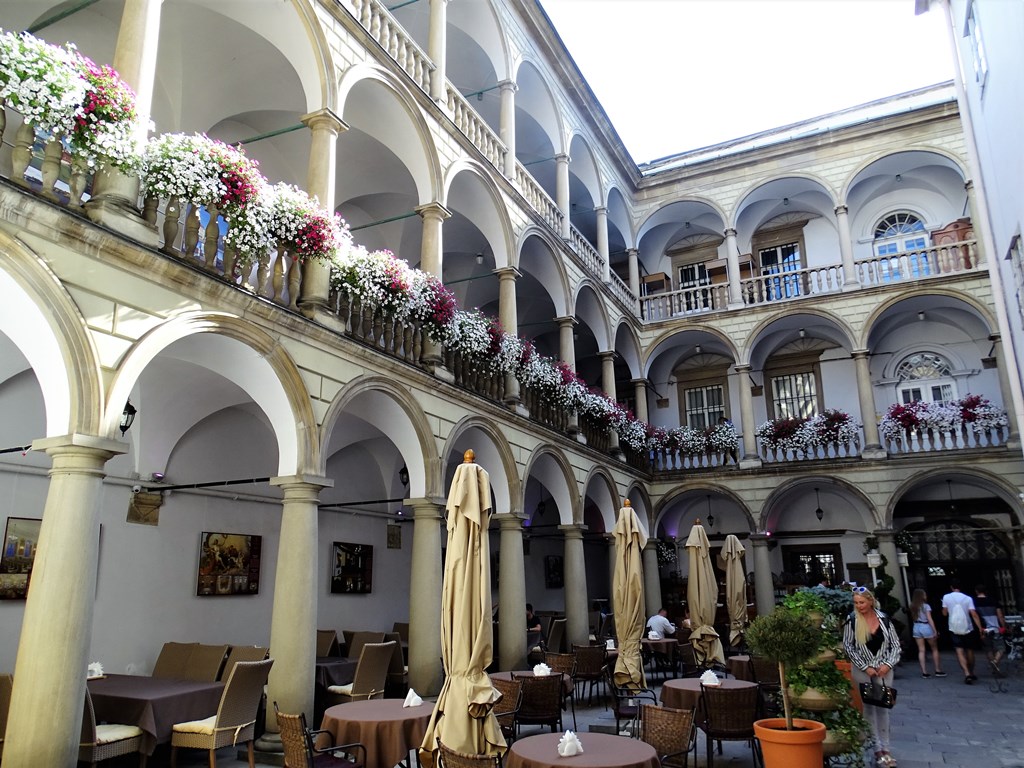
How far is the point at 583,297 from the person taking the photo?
1872cm

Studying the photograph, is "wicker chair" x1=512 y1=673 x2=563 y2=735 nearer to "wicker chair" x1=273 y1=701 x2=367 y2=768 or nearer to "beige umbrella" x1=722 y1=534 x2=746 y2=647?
"wicker chair" x1=273 y1=701 x2=367 y2=768

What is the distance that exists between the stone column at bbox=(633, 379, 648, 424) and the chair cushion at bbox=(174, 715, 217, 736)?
50.2 ft

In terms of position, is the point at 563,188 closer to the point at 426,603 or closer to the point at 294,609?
the point at 426,603

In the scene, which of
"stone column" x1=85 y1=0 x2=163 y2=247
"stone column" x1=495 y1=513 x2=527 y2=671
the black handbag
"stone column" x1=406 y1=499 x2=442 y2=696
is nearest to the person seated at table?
"stone column" x1=495 y1=513 x2=527 y2=671

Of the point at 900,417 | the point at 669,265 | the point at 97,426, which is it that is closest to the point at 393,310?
the point at 97,426

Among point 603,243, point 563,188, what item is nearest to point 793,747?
point 563,188

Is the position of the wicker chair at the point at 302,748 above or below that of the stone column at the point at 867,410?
below

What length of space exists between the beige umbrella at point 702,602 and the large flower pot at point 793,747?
642cm

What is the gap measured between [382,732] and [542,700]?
2.44m

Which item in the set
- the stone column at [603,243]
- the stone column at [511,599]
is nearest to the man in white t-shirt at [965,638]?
the stone column at [511,599]

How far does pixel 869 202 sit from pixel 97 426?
21.4 m

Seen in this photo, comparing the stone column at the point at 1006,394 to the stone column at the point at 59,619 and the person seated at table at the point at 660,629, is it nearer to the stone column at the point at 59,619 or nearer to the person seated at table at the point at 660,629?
the person seated at table at the point at 660,629

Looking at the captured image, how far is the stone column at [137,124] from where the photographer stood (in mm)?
6301

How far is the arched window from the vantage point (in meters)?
19.8
